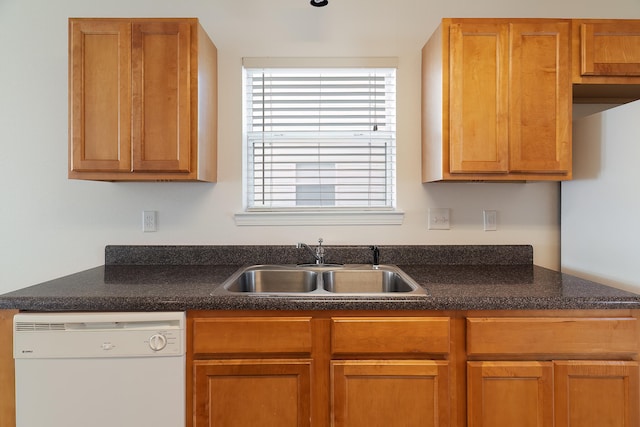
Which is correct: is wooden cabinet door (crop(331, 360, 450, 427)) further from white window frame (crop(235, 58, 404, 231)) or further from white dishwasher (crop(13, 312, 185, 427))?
white window frame (crop(235, 58, 404, 231))

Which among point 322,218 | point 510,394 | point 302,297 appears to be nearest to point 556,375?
point 510,394

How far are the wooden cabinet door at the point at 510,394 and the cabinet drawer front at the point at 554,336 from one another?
0.18 ft

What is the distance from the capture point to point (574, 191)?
1896 millimetres

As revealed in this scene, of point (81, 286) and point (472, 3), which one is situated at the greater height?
point (472, 3)

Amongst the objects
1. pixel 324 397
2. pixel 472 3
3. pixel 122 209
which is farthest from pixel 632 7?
pixel 122 209

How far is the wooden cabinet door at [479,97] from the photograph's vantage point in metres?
1.67

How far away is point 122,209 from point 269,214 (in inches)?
33.1

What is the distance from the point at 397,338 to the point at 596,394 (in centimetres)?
76

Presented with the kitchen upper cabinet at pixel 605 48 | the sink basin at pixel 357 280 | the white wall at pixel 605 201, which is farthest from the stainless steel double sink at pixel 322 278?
the kitchen upper cabinet at pixel 605 48

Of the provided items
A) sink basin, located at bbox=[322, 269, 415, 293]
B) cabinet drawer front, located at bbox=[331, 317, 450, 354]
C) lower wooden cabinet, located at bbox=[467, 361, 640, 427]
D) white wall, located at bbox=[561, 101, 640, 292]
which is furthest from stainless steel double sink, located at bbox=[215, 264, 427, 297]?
white wall, located at bbox=[561, 101, 640, 292]

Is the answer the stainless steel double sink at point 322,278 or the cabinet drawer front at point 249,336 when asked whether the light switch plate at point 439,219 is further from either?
the cabinet drawer front at point 249,336

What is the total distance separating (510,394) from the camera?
52.6 inches

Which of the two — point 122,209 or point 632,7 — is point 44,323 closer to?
point 122,209

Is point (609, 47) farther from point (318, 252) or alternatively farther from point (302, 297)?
point (302, 297)
